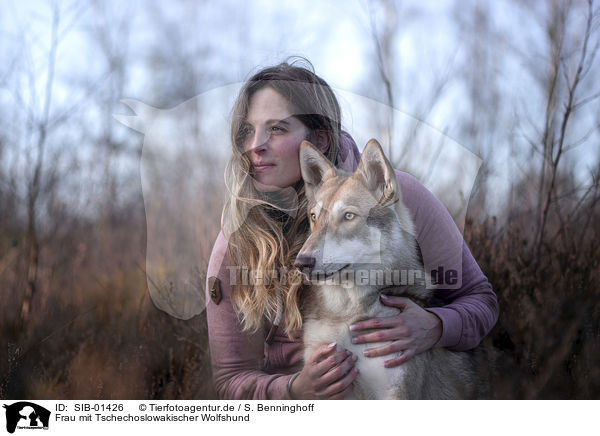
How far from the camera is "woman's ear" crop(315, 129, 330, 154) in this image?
71.7 inches

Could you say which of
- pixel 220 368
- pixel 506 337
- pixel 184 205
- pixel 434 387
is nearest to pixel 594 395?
pixel 506 337

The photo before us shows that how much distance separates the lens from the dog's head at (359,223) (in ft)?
4.99

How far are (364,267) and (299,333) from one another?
17.4 inches

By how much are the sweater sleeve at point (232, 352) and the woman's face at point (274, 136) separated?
0.39 m

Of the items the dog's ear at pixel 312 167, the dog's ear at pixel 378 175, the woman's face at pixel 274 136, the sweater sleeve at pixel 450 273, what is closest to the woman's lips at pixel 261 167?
the woman's face at pixel 274 136

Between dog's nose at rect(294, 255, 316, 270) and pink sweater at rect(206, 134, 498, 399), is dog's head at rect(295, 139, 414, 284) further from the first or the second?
pink sweater at rect(206, 134, 498, 399)

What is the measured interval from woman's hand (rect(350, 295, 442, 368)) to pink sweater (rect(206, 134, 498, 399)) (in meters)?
0.06

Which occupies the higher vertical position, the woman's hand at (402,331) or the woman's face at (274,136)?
the woman's face at (274,136)

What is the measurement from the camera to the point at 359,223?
156cm

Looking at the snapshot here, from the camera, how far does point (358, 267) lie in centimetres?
157
